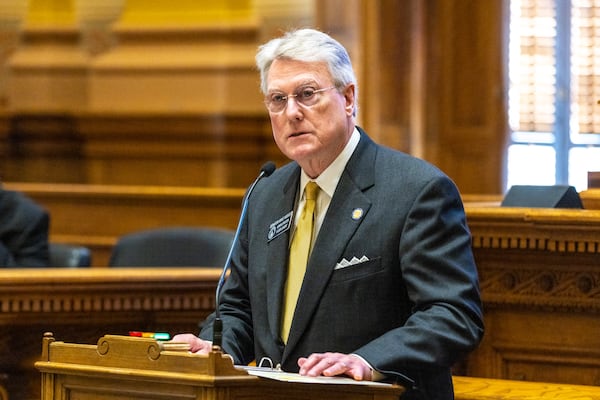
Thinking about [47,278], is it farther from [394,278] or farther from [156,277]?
[394,278]

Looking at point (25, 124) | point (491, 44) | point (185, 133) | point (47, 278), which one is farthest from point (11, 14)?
point (47, 278)

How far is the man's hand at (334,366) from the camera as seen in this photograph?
8.24 ft

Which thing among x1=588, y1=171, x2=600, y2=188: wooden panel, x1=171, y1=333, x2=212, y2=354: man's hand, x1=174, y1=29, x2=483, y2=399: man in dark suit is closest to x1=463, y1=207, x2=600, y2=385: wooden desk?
x1=588, y1=171, x2=600, y2=188: wooden panel

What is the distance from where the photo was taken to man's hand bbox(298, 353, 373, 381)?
2512mm

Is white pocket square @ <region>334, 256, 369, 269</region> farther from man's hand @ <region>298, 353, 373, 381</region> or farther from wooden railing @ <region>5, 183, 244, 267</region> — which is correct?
wooden railing @ <region>5, 183, 244, 267</region>

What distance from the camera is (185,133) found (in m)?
8.03

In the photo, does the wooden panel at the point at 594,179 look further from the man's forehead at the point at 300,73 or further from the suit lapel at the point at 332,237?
the man's forehead at the point at 300,73

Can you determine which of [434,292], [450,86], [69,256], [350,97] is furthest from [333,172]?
[450,86]

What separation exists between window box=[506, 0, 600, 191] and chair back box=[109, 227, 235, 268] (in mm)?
4718

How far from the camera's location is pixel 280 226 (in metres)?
3.02

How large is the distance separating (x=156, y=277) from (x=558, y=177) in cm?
587

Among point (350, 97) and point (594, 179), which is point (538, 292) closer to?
point (594, 179)

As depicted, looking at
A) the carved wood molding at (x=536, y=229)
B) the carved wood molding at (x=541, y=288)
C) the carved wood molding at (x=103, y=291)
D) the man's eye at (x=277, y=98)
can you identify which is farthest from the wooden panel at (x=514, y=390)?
the carved wood molding at (x=103, y=291)

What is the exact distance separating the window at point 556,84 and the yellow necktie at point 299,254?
6.88 meters
